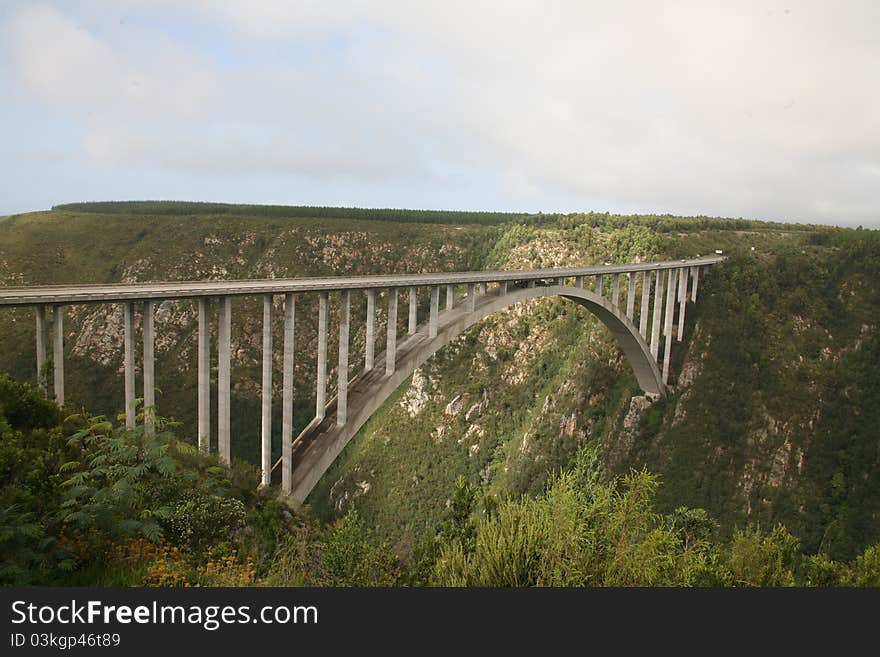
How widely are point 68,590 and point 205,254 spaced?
219ft

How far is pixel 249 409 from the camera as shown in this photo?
50.9 metres

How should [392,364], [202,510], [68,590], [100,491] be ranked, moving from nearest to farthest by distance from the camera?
[68,590]
[100,491]
[202,510]
[392,364]

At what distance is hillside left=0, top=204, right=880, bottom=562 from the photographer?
3603 centimetres

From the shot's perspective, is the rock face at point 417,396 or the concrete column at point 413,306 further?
the rock face at point 417,396

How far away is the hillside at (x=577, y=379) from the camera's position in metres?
36.0

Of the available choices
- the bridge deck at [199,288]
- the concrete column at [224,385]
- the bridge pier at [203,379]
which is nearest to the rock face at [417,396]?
the bridge deck at [199,288]

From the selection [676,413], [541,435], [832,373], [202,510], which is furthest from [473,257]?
[202,510]

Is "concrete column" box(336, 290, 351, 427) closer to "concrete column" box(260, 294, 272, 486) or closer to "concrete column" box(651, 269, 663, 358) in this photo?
"concrete column" box(260, 294, 272, 486)

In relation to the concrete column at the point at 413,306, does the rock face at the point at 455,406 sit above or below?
below

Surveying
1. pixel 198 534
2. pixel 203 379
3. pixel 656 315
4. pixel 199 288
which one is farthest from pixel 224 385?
pixel 656 315

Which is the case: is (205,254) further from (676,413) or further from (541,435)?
(676,413)

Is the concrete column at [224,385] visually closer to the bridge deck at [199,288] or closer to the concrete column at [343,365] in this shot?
the bridge deck at [199,288]

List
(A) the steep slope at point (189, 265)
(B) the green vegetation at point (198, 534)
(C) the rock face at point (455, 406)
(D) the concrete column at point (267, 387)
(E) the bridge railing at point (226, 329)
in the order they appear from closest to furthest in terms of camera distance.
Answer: (B) the green vegetation at point (198, 534) < (E) the bridge railing at point (226, 329) < (D) the concrete column at point (267, 387) < (A) the steep slope at point (189, 265) < (C) the rock face at point (455, 406)

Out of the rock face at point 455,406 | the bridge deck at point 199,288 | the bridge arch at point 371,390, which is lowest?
the rock face at point 455,406
